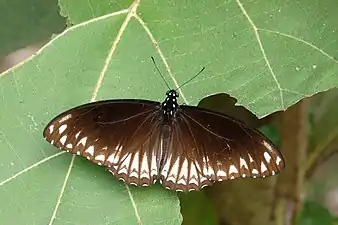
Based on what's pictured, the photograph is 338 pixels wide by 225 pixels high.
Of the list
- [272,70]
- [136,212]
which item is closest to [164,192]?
[136,212]

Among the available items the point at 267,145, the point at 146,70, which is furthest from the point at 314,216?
the point at 146,70

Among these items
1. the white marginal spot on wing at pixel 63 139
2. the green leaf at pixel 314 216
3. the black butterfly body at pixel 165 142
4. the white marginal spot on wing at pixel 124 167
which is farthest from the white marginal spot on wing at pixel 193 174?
the green leaf at pixel 314 216

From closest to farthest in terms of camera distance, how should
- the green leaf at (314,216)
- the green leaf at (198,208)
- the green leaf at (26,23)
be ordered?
the green leaf at (26,23), the green leaf at (198,208), the green leaf at (314,216)

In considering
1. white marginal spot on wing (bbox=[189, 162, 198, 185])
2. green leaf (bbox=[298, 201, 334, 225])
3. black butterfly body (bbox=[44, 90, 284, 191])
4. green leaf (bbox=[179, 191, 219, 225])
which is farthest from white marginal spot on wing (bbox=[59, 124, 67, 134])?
green leaf (bbox=[298, 201, 334, 225])

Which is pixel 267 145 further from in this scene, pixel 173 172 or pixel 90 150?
pixel 90 150

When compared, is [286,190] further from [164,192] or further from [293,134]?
[164,192]

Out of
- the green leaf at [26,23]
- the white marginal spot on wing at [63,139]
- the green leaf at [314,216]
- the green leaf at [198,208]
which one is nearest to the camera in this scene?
the white marginal spot on wing at [63,139]

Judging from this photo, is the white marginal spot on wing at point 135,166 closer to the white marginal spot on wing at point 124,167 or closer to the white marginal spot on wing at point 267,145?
the white marginal spot on wing at point 124,167
